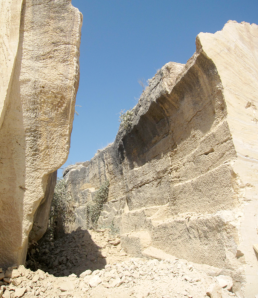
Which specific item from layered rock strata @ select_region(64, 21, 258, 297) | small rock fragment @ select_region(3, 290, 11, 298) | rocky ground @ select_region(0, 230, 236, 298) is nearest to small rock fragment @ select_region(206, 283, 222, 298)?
rocky ground @ select_region(0, 230, 236, 298)

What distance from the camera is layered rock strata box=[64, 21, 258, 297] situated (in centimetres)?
334

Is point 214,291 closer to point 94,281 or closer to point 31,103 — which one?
point 94,281

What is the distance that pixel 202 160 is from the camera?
4348 mm

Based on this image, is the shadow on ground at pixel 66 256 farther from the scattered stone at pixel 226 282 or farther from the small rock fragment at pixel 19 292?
the scattered stone at pixel 226 282

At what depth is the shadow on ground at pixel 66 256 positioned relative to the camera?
5320 millimetres

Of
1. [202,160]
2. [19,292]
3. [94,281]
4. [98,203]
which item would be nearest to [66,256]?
[98,203]

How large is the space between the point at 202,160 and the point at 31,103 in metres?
2.88

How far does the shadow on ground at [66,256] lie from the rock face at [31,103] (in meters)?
1.81

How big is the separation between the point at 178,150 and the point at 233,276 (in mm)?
2657

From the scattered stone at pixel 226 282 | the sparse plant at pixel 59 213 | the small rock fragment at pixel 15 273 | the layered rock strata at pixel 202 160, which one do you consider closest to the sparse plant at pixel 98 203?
the sparse plant at pixel 59 213

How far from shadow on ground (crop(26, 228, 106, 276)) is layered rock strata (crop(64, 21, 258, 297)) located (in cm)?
90

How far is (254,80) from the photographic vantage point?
15.3 ft

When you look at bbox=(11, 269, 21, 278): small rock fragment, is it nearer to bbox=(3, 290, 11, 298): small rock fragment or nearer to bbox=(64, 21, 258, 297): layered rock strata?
bbox=(3, 290, 11, 298): small rock fragment

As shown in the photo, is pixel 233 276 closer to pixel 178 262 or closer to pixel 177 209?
pixel 178 262
